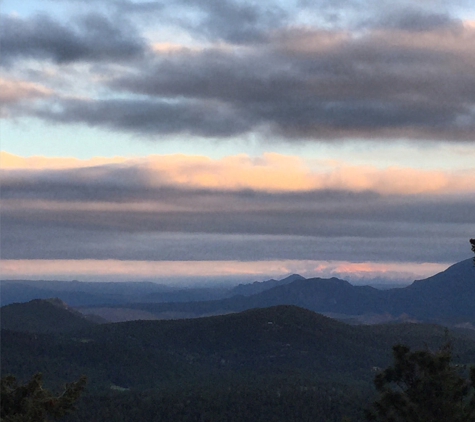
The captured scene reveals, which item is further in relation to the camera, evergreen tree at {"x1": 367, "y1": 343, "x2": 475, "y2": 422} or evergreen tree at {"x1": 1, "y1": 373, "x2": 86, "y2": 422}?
evergreen tree at {"x1": 367, "y1": 343, "x2": 475, "y2": 422}

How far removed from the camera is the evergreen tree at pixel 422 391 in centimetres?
6347

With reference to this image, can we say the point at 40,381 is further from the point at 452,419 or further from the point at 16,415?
the point at 452,419

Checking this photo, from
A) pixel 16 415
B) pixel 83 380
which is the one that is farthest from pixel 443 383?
pixel 16 415

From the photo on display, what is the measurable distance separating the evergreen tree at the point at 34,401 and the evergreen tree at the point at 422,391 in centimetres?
2632

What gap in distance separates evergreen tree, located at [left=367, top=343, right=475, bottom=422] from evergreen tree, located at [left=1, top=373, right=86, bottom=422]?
26321 mm

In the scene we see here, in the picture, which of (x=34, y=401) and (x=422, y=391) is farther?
(x=422, y=391)

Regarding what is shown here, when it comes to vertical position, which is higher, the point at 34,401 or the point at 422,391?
the point at 34,401

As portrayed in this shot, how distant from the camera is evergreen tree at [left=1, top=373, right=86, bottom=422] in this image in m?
59.3

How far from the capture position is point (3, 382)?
63188mm

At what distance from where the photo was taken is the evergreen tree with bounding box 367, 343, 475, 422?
63469mm

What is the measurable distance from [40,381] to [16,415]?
5.77 metres

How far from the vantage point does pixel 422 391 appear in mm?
64562

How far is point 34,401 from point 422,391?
33.2 meters

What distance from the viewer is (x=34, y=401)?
196ft
